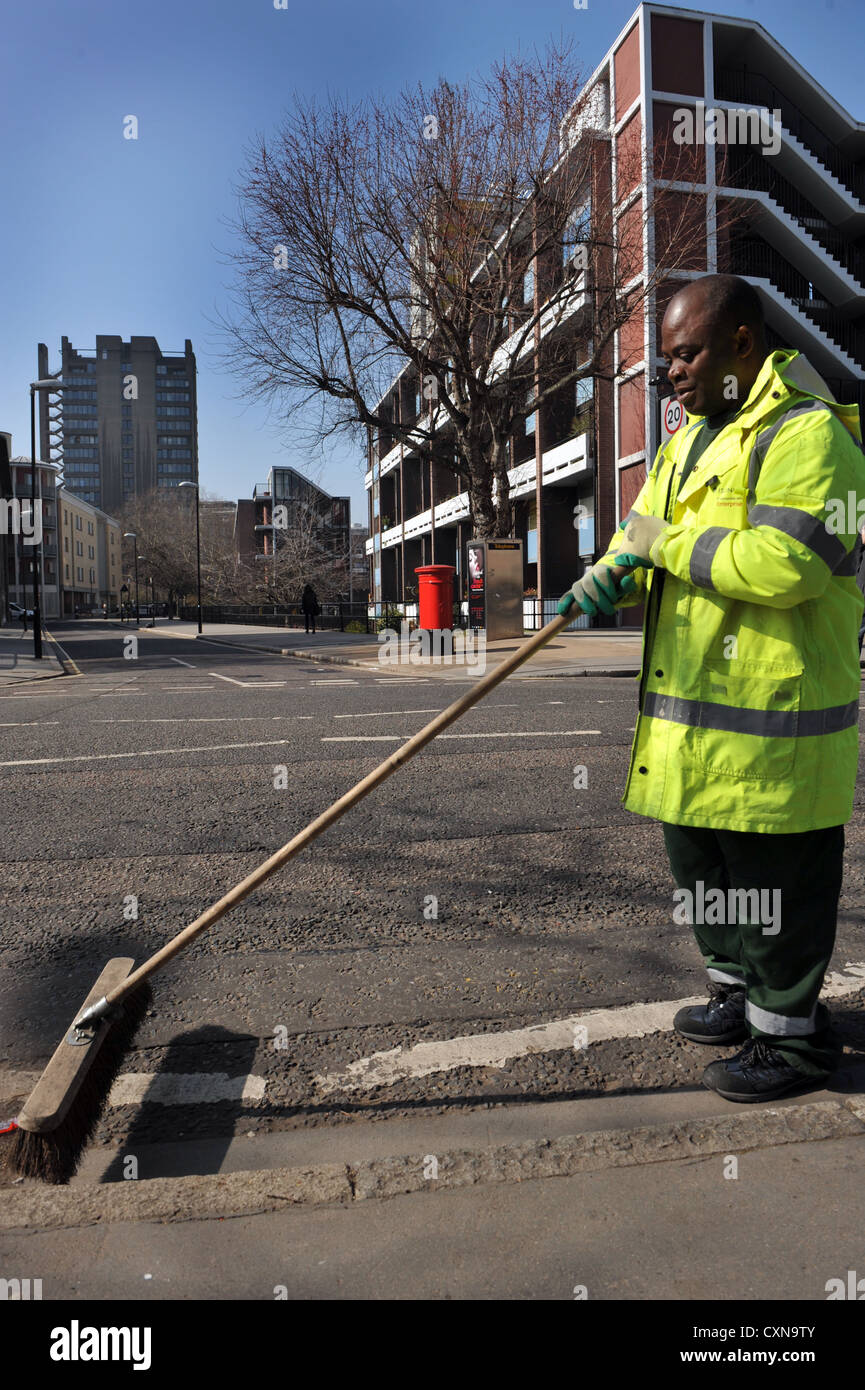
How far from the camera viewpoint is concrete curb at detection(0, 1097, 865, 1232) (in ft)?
6.25

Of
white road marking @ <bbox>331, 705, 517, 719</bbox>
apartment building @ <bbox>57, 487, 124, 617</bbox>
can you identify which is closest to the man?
white road marking @ <bbox>331, 705, 517, 719</bbox>

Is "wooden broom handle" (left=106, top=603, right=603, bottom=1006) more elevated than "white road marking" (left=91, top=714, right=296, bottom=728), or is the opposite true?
"wooden broom handle" (left=106, top=603, right=603, bottom=1006)

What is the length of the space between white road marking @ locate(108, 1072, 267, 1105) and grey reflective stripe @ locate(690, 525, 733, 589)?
1.61 metres

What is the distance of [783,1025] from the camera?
2275mm

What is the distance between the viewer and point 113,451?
530 ft

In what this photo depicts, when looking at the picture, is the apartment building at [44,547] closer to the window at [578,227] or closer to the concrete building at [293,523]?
the concrete building at [293,523]

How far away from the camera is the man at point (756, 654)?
6.81ft

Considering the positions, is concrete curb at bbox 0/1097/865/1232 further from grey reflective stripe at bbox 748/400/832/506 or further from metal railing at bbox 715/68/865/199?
metal railing at bbox 715/68/865/199

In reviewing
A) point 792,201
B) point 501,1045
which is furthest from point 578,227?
point 501,1045

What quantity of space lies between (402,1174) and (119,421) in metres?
173

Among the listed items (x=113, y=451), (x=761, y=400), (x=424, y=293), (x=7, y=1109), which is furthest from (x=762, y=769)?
(x=113, y=451)

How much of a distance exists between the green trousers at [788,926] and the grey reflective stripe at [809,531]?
618mm
